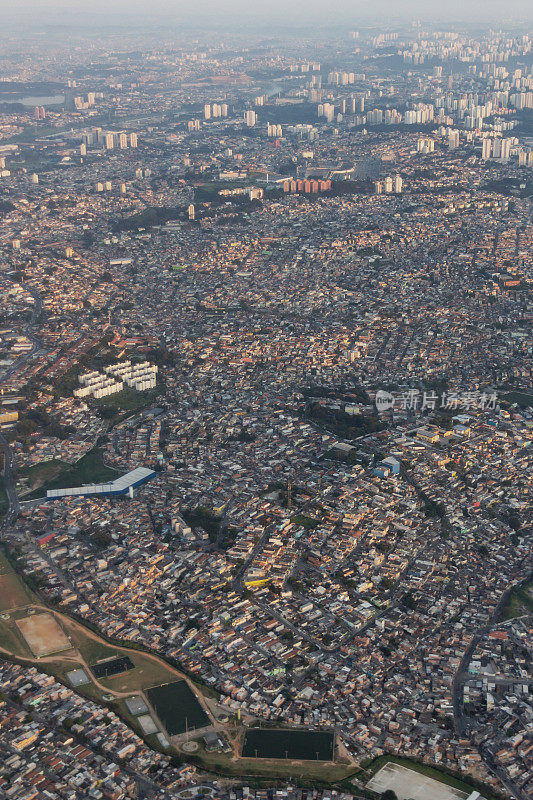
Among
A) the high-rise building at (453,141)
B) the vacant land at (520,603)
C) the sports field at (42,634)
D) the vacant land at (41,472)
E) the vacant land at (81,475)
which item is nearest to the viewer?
the sports field at (42,634)

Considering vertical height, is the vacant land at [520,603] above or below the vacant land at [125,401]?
above

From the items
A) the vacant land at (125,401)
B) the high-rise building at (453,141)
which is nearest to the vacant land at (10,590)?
the vacant land at (125,401)

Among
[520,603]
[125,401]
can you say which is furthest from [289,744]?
[125,401]

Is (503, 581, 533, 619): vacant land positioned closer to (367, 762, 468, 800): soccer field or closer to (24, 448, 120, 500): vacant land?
(367, 762, 468, 800): soccer field

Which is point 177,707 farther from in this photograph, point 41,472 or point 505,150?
point 505,150

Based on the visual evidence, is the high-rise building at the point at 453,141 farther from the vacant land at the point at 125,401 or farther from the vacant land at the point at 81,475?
the vacant land at the point at 81,475

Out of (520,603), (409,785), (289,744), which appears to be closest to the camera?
(409,785)
